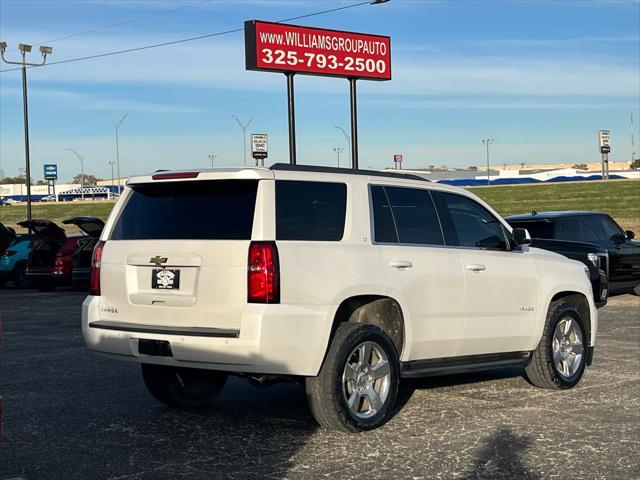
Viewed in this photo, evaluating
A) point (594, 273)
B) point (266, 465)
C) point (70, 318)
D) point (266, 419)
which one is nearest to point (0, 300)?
point (70, 318)

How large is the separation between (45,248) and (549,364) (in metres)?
17.8

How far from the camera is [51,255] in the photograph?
24.2 meters

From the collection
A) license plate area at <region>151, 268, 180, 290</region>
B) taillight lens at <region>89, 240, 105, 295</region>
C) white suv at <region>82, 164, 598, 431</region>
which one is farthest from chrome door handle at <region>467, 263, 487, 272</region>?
taillight lens at <region>89, 240, 105, 295</region>

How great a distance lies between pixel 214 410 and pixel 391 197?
236 cm

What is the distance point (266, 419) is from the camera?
25.1 feet

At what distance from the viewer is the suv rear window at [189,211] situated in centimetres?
686

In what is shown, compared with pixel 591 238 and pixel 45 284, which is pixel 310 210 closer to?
pixel 591 238

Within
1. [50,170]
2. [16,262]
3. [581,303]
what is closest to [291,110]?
[16,262]

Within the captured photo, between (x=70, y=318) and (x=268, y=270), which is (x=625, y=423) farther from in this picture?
(x=70, y=318)

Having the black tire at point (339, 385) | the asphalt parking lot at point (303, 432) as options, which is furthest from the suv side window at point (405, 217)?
the asphalt parking lot at point (303, 432)

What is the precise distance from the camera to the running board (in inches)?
303

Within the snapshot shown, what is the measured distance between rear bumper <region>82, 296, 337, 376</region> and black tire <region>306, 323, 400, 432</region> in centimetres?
13

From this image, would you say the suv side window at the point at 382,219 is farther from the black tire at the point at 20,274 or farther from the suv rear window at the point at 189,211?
the black tire at the point at 20,274

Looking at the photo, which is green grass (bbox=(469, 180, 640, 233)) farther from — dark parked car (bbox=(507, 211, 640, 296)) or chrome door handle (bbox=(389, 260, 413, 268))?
chrome door handle (bbox=(389, 260, 413, 268))
